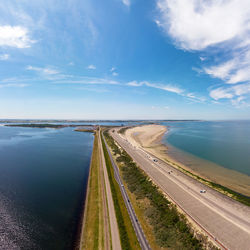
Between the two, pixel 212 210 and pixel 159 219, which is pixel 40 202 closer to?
pixel 159 219

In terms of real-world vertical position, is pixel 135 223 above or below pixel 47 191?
above

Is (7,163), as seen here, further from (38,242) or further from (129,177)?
(129,177)

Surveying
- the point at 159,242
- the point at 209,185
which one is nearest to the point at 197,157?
the point at 209,185

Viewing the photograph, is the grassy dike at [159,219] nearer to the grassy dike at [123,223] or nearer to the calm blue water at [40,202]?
the grassy dike at [123,223]

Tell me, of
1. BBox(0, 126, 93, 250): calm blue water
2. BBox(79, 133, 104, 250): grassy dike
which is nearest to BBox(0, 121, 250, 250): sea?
BBox(0, 126, 93, 250): calm blue water

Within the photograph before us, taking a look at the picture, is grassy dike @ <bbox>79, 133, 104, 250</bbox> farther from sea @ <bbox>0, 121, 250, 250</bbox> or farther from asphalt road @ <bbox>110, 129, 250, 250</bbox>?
asphalt road @ <bbox>110, 129, 250, 250</bbox>

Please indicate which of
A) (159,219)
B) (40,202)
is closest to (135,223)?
(159,219)

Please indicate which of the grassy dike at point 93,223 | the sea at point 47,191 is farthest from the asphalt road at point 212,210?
the sea at point 47,191
